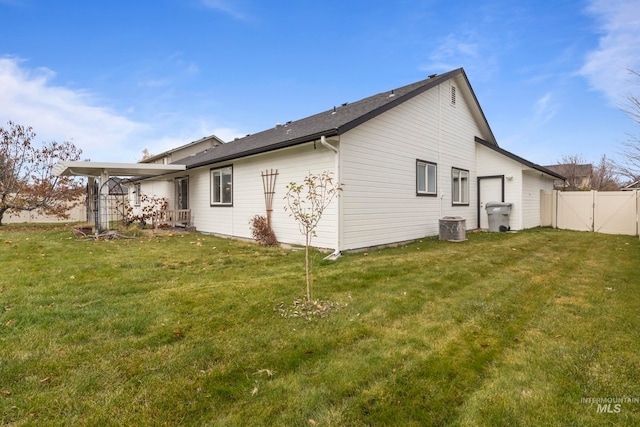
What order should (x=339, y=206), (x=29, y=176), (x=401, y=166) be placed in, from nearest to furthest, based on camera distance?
(x=339, y=206), (x=401, y=166), (x=29, y=176)

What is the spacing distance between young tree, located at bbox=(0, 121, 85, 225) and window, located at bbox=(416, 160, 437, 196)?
18.2m

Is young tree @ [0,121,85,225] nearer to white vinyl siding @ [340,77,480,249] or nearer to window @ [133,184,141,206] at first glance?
window @ [133,184,141,206]

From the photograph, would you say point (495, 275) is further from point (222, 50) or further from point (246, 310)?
point (222, 50)

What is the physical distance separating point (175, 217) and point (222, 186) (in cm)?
366

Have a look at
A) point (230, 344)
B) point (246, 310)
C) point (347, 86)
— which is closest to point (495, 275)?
point (246, 310)

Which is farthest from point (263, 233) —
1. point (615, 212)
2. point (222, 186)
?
point (615, 212)

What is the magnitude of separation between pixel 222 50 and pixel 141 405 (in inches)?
530

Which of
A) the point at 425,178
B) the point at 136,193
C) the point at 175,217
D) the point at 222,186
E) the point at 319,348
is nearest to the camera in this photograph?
the point at 319,348

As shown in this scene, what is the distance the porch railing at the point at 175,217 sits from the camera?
1353cm

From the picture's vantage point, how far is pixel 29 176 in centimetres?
1638

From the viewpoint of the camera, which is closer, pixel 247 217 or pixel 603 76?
pixel 247 217

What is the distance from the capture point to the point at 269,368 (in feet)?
8.18

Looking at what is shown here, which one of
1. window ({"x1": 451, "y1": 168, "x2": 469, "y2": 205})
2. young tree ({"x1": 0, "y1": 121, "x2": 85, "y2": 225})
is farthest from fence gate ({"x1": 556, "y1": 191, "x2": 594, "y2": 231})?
young tree ({"x1": 0, "y1": 121, "x2": 85, "y2": 225})

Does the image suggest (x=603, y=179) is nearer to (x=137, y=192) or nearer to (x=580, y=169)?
(x=580, y=169)
